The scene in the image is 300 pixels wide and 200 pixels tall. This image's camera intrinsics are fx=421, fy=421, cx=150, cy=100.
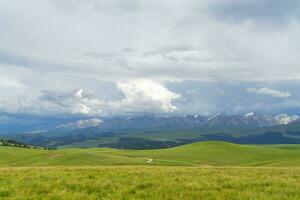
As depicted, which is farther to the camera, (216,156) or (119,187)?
(216,156)

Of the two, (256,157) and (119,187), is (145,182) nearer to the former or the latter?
(119,187)

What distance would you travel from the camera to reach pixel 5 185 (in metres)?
22.0

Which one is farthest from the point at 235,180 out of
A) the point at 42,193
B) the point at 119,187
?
the point at 42,193

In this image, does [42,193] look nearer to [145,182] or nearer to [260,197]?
[145,182]

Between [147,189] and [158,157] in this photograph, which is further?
[158,157]

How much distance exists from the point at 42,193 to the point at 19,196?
48.5 inches

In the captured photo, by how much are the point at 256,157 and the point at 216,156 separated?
630 inches

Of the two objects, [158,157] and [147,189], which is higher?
[147,189]

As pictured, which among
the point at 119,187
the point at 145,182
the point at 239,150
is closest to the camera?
the point at 119,187

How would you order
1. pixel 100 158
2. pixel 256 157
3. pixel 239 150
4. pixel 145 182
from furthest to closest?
1. pixel 239 150
2. pixel 256 157
3. pixel 100 158
4. pixel 145 182

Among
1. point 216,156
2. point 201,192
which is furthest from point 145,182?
point 216,156

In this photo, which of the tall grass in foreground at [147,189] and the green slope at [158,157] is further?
the green slope at [158,157]

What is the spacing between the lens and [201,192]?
18922mm

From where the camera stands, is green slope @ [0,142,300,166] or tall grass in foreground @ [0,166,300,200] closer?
tall grass in foreground @ [0,166,300,200]
